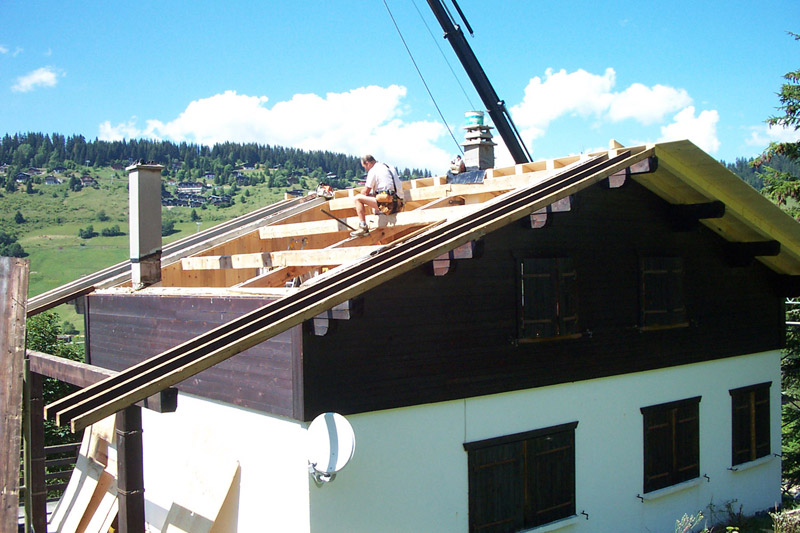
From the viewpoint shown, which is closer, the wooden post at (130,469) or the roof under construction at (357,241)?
the roof under construction at (357,241)

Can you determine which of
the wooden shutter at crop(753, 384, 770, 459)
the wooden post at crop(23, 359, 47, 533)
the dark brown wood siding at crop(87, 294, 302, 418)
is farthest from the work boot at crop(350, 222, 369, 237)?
the wooden shutter at crop(753, 384, 770, 459)

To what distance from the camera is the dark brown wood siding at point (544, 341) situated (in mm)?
8156

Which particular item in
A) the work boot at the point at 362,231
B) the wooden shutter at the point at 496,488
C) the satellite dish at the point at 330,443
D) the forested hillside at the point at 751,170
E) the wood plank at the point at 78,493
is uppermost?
the forested hillside at the point at 751,170

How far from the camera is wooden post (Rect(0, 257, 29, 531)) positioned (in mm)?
5695

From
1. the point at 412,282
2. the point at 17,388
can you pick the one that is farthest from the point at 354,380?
the point at 17,388

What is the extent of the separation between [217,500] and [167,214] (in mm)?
100626

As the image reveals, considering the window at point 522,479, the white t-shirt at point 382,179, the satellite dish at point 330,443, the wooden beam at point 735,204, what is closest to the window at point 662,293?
the wooden beam at point 735,204

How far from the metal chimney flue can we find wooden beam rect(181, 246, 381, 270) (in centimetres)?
92

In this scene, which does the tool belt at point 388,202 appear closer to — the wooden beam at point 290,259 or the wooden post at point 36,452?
the wooden beam at point 290,259

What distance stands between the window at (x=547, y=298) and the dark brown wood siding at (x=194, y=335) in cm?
349

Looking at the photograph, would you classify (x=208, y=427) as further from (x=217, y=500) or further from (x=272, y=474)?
(x=272, y=474)

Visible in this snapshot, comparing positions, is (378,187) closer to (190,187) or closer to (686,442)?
(686,442)

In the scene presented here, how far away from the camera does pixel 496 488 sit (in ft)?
30.1

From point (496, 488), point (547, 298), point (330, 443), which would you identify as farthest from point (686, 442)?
point (330, 443)
